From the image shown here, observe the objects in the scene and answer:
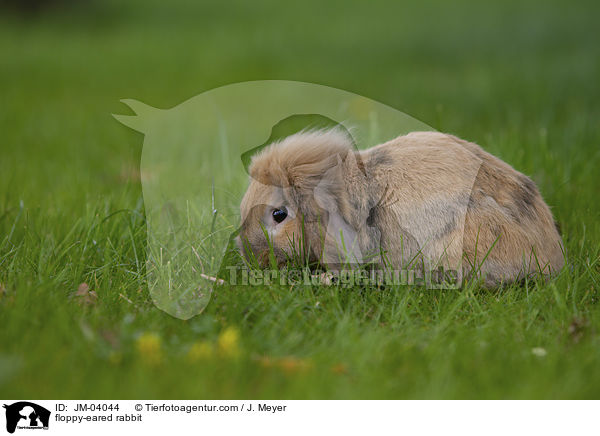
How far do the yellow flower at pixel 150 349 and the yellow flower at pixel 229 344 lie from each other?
245 mm

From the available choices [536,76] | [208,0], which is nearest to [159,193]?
[536,76]

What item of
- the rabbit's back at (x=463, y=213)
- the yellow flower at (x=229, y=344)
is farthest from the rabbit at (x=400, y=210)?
the yellow flower at (x=229, y=344)

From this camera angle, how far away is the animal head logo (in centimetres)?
303

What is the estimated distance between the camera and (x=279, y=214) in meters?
3.19

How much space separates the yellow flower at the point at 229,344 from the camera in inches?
91.1

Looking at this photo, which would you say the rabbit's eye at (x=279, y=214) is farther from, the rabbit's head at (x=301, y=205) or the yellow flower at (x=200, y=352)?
the yellow flower at (x=200, y=352)

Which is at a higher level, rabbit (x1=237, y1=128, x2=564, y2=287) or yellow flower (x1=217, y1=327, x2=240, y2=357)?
rabbit (x1=237, y1=128, x2=564, y2=287)

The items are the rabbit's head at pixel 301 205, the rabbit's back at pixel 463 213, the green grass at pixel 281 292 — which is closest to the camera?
the green grass at pixel 281 292

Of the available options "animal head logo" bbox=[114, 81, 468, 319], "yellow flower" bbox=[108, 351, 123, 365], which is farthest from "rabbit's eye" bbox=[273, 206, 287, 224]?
"yellow flower" bbox=[108, 351, 123, 365]

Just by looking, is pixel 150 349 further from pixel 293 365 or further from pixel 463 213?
pixel 463 213

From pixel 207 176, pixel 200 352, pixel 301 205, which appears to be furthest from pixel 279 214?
pixel 207 176

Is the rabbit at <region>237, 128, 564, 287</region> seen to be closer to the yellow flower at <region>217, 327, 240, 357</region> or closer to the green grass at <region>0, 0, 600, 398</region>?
the green grass at <region>0, 0, 600, 398</region>
